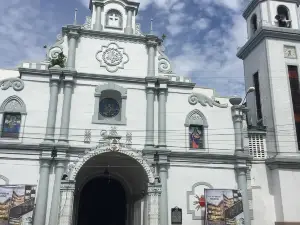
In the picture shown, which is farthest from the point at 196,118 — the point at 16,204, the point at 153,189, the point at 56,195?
the point at 16,204

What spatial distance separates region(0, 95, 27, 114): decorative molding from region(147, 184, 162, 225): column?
7.50 meters

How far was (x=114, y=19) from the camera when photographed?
20719 mm

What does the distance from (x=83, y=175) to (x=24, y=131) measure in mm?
3869

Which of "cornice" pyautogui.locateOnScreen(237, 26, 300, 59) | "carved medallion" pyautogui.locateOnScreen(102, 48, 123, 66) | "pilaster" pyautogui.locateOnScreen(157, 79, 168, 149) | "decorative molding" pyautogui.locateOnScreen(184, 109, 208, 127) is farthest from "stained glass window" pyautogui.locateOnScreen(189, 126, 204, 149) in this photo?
"cornice" pyautogui.locateOnScreen(237, 26, 300, 59)

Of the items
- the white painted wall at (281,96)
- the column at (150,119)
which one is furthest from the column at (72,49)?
the white painted wall at (281,96)

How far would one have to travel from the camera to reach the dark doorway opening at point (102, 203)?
19109mm

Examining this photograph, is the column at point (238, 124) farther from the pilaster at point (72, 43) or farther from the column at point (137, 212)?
the pilaster at point (72, 43)

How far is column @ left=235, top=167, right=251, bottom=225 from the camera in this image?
17.4 m

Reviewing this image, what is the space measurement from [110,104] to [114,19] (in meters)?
5.35

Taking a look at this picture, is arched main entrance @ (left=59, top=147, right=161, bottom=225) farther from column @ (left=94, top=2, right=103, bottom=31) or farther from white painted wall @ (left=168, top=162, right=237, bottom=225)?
column @ (left=94, top=2, right=103, bottom=31)

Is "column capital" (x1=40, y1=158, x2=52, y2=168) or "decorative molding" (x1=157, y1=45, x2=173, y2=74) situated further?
"decorative molding" (x1=157, y1=45, x2=173, y2=74)

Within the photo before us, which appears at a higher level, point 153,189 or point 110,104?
point 110,104

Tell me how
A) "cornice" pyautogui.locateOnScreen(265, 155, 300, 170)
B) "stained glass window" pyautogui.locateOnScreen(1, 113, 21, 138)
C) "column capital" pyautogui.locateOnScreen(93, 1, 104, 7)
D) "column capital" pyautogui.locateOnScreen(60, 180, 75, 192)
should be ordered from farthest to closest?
1. "column capital" pyautogui.locateOnScreen(93, 1, 104, 7)
2. "cornice" pyautogui.locateOnScreen(265, 155, 300, 170)
3. "stained glass window" pyautogui.locateOnScreen(1, 113, 21, 138)
4. "column capital" pyautogui.locateOnScreen(60, 180, 75, 192)

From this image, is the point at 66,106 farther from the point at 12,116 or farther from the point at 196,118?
the point at 196,118
